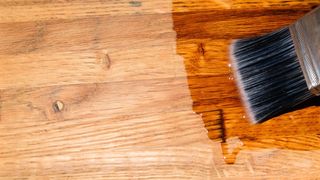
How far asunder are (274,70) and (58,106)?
52 centimetres

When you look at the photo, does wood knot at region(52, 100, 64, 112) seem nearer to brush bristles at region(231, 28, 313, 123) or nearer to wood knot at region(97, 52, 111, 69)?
wood knot at region(97, 52, 111, 69)

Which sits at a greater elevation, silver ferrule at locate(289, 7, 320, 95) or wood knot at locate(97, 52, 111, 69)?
wood knot at locate(97, 52, 111, 69)

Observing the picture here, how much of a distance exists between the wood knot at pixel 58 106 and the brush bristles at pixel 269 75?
1.41ft

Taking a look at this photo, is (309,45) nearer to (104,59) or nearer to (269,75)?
(269,75)

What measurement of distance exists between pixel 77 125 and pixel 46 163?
0.36 feet

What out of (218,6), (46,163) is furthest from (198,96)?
(46,163)

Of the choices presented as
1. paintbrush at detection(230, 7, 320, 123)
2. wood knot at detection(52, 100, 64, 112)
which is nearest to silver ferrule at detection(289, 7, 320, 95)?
paintbrush at detection(230, 7, 320, 123)

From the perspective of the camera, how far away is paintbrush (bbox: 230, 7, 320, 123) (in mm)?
1000

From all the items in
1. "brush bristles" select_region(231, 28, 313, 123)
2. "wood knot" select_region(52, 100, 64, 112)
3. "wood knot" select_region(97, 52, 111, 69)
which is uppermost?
"wood knot" select_region(97, 52, 111, 69)

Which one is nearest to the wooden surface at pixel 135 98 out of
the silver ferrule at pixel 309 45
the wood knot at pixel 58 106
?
the wood knot at pixel 58 106

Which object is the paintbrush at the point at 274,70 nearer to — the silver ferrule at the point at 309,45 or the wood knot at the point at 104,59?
the silver ferrule at the point at 309,45

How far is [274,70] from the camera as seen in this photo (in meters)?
1.04

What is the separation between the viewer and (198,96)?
104cm

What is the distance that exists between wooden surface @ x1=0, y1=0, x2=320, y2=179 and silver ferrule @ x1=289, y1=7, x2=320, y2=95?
0.35 feet
